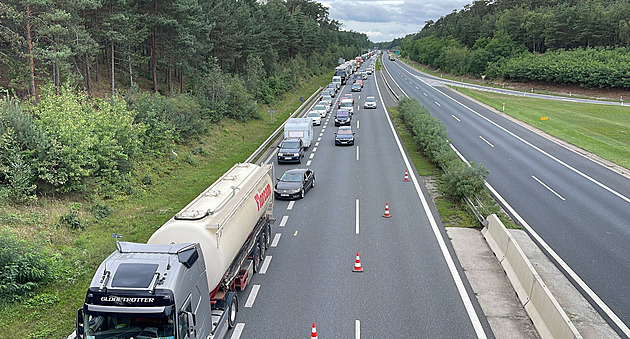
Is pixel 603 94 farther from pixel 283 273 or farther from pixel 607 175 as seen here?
pixel 283 273

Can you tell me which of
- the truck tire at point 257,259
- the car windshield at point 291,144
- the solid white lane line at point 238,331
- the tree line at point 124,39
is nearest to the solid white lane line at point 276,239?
the truck tire at point 257,259

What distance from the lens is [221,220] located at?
11633 mm

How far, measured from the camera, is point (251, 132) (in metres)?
42.4

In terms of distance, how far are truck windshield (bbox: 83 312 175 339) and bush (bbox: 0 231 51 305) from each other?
5.25 metres

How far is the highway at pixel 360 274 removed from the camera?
39.3 feet

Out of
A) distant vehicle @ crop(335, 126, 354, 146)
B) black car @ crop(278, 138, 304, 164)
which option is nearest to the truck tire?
black car @ crop(278, 138, 304, 164)

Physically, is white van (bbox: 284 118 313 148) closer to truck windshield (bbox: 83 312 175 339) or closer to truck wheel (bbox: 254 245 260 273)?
truck wheel (bbox: 254 245 260 273)

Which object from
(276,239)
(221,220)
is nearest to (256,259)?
(276,239)

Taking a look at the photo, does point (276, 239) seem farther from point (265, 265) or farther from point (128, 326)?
point (128, 326)

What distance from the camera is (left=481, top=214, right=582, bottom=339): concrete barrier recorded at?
1047 cm

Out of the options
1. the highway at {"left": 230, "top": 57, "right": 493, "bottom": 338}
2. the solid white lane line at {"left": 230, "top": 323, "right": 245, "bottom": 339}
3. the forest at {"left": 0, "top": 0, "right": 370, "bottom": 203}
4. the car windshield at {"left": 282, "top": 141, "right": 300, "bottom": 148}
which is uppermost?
the forest at {"left": 0, "top": 0, "right": 370, "bottom": 203}

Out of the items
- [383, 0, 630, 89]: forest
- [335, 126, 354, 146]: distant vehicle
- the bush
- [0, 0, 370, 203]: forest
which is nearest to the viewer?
the bush

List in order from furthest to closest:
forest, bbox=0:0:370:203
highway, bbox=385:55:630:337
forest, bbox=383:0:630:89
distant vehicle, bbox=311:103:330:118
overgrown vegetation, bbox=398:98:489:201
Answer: forest, bbox=383:0:630:89, distant vehicle, bbox=311:103:330:118, overgrown vegetation, bbox=398:98:489:201, forest, bbox=0:0:370:203, highway, bbox=385:55:630:337

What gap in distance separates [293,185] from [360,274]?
30.4ft
